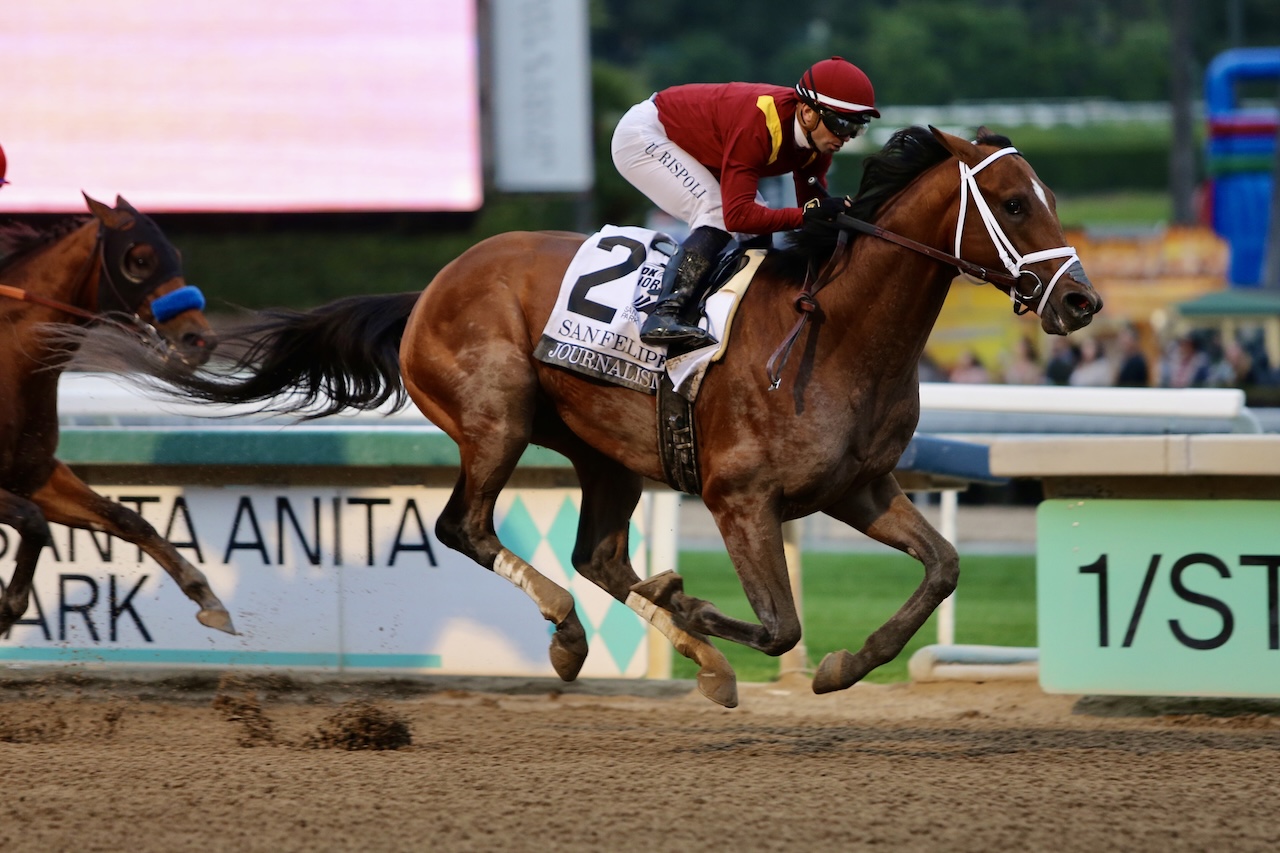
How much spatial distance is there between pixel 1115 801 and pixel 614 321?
1.80 m

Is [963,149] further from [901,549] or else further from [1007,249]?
[901,549]

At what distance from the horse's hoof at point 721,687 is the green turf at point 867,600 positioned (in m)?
2.06

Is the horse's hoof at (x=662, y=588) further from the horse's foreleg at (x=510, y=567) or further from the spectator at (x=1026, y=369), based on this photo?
the spectator at (x=1026, y=369)

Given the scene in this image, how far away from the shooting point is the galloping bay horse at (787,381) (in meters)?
4.22

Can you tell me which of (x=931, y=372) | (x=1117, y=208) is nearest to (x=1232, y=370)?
(x=931, y=372)

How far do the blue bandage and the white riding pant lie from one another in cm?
169

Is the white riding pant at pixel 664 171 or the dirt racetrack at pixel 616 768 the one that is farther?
the white riding pant at pixel 664 171

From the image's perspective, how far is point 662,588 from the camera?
4.57 m

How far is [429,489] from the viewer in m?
6.00

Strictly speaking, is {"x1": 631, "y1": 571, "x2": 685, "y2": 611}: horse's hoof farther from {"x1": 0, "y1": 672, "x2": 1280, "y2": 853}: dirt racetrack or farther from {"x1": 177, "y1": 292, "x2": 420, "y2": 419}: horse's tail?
{"x1": 177, "y1": 292, "x2": 420, "y2": 419}: horse's tail

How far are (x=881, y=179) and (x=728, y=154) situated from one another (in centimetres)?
43

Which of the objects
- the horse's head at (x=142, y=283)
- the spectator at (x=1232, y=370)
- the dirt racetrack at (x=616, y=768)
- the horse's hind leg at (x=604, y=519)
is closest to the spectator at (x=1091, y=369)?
the spectator at (x=1232, y=370)

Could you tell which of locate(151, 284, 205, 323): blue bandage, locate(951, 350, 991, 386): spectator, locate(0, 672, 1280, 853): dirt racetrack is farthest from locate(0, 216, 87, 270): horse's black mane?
locate(951, 350, 991, 386): spectator

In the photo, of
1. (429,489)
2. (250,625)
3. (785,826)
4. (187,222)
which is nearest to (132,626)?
(250,625)
